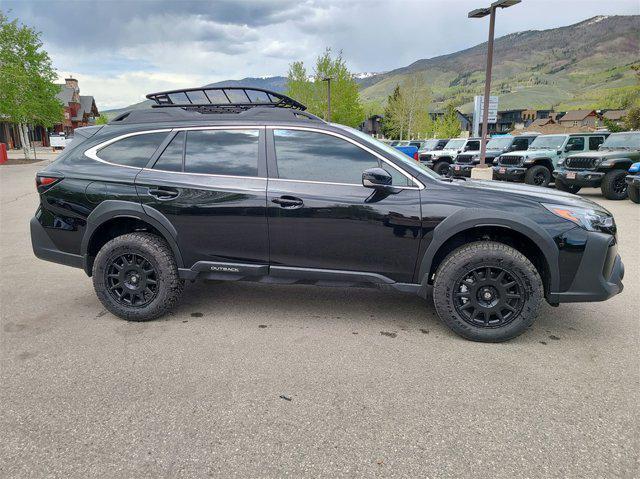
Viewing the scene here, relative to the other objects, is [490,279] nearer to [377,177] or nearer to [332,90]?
[377,177]

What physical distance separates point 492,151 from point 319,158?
A: 1614cm

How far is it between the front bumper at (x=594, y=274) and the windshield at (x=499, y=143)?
16.0 m


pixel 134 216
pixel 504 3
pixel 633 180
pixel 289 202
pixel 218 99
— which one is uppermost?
pixel 504 3

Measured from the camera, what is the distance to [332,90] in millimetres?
43812

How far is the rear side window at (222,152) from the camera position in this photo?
3666mm

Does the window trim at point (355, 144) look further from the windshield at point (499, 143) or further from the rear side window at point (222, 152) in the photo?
the windshield at point (499, 143)

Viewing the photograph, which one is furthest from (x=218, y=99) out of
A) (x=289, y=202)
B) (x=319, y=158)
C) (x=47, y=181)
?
(x=47, y=181)

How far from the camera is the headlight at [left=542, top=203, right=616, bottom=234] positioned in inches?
129

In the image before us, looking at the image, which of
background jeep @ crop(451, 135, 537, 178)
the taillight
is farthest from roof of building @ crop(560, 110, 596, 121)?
the taillight

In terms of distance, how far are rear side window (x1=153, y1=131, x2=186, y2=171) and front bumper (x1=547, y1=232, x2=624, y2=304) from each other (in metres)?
3.15

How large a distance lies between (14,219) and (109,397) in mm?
8018

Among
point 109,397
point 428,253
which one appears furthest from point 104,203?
point 428,253

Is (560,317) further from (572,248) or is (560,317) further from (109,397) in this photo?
(109,397)

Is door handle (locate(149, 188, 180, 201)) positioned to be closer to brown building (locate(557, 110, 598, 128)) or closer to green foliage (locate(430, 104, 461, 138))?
green foliage (locate(430, 104, 461, 138))
